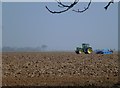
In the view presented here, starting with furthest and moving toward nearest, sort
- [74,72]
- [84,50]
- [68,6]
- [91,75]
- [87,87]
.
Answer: [84,50] → [74,72] → [91,75] → [87,87] → [68,6]

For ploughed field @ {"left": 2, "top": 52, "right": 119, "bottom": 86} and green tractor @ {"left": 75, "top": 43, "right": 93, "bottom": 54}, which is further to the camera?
green tractor @ {"left": 75, "top": 43, "right": 93, "bottom": 54}

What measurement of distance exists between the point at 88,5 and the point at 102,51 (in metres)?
48.2

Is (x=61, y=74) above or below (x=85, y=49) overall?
below

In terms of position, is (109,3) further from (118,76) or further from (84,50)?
(84,50)

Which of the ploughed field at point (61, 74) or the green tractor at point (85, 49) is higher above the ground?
the green tractor at point (85, 49)

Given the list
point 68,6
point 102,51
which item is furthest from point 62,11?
point 102,51

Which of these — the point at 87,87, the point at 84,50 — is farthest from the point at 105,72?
the point at 84,50

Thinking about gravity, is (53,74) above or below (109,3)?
below

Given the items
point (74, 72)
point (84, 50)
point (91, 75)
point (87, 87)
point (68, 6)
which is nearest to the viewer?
point (68, 6)

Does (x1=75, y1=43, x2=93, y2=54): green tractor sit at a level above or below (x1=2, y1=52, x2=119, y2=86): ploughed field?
above

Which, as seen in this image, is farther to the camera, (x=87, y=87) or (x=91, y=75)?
(x=91, y=75)

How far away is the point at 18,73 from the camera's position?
22484 millimetres

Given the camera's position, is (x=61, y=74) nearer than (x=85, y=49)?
Yes

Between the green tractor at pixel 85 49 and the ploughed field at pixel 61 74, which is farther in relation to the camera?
the green tractor at pixel 85 49
